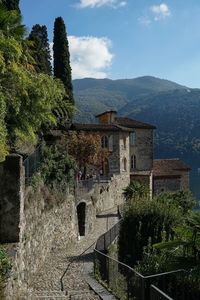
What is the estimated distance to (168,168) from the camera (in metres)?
69.9

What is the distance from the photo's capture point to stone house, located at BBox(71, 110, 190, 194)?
55156 millimetres

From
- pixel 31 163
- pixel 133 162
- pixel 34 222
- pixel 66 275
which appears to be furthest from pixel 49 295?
pixel 133 162

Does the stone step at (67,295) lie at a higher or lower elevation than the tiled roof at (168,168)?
lower

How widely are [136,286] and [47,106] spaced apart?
7.43 metres

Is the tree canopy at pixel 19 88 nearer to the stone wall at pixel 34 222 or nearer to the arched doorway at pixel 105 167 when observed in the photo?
the stone wall at pixel 34 222

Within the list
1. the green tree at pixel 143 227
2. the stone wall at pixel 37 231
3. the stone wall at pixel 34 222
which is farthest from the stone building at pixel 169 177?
the green tree at pixel 143 227

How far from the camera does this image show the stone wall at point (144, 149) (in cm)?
6353

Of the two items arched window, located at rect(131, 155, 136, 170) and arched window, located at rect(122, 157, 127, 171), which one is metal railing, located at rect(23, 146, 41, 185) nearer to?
arched window, located at rect(122, 157, 127, 171)

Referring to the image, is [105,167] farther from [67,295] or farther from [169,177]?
[67,295]

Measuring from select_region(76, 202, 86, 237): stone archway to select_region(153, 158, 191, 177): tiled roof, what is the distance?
34.2 metres

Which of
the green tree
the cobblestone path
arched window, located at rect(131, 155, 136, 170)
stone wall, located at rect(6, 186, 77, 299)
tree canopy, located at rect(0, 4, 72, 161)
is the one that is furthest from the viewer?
arched window, located at rect(131, 155, 136, 170)

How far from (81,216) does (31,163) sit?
1338 centimetres

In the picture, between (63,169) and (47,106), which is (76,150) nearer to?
(63,169)

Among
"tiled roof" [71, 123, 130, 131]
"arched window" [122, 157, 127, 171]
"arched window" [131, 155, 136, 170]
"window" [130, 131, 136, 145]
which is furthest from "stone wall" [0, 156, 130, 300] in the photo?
"window" [130, 131, 136, 145]
